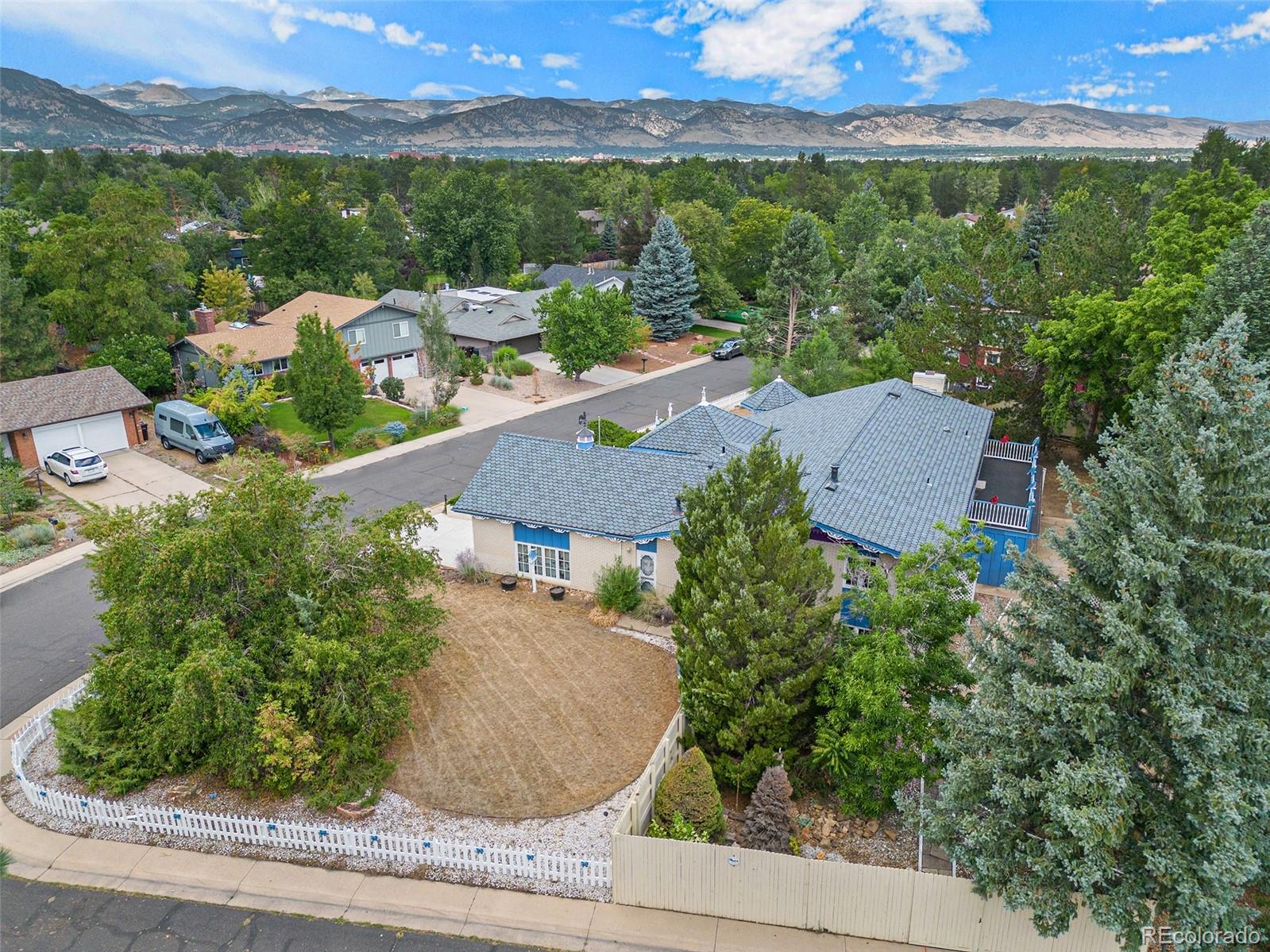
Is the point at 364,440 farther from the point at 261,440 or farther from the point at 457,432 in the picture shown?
the point at 457,432

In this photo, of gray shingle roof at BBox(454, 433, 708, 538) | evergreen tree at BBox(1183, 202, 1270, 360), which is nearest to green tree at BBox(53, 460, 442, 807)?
gray shingle roof at BBox(454, 433, 708, 538)

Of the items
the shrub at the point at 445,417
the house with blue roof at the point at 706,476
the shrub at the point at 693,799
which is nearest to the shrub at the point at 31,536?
the house with blue roof at the point at 706,476

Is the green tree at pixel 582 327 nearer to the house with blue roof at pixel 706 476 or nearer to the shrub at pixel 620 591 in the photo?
the house with blue roof at pixel 706 476

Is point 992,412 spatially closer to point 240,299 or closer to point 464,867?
point 464,867

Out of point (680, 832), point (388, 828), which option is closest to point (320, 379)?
point (388, 828)

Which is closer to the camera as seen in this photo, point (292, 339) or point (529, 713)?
point (529, 713)
